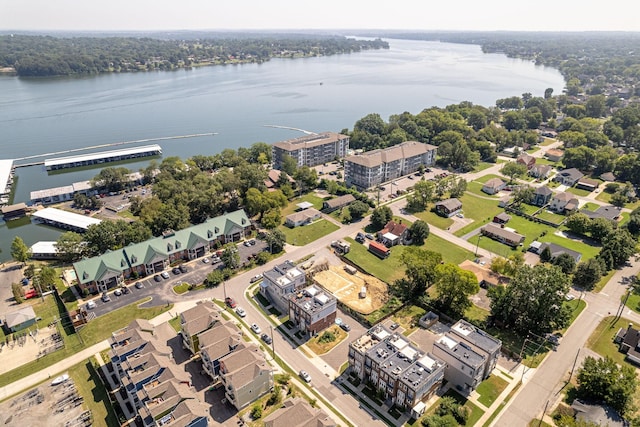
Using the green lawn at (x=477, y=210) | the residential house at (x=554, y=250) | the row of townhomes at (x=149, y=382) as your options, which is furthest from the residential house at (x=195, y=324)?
the residential house at (x=554, y=250)

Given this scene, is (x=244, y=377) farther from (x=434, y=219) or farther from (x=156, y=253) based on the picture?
(x=434, y=219)

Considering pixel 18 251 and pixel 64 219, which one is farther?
pixel 64 219

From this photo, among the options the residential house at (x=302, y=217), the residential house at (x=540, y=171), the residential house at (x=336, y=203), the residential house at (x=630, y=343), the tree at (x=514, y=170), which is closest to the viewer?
the residential house at (x=630, y=343)

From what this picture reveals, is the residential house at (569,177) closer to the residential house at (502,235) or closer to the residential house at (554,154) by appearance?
the residential house at (554,154)

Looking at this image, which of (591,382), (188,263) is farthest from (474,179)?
(188,263)

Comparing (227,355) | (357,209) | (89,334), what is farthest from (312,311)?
(357,209)

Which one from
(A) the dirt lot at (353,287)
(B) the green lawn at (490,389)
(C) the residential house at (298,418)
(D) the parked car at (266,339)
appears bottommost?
(B) the green lawn at (490,389)
